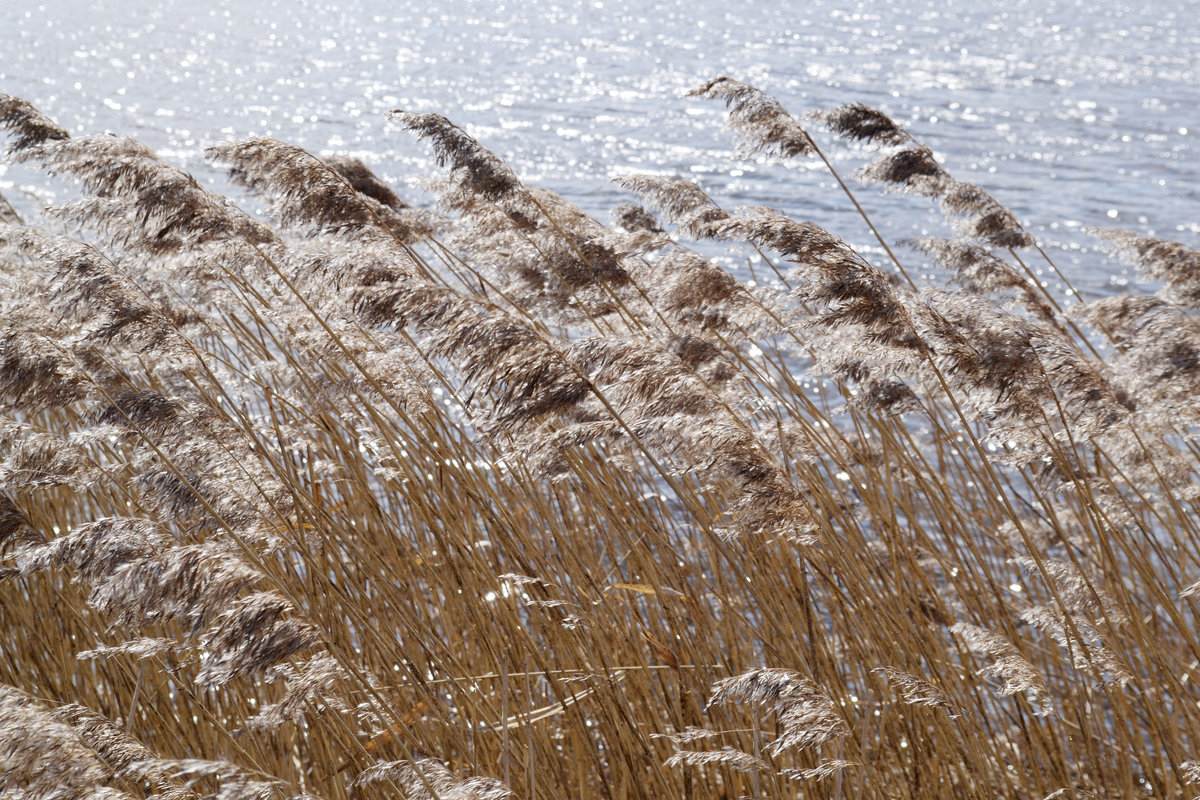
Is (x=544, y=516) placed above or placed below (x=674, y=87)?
below

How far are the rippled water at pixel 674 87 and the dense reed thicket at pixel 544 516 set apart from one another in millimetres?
6858

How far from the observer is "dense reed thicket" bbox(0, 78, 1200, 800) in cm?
201

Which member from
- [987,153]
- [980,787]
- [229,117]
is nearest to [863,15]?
[987,153]

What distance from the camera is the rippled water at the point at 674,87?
11781 millimetres

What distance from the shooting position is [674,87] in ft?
59.9

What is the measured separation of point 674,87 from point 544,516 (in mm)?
16377

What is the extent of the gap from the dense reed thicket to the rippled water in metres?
6.86

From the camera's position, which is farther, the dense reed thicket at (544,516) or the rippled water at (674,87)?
the rippled water at (674,87)

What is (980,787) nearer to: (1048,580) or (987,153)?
(1048,580)

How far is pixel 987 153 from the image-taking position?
13.2 metres

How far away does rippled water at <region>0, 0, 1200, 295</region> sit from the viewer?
11.8m

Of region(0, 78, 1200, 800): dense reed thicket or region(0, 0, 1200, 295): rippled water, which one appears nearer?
region(0, 78, 1200, 800): dense reed thicket

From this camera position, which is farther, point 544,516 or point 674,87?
point 674,87

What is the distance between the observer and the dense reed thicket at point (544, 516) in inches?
79.2
